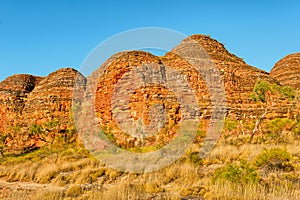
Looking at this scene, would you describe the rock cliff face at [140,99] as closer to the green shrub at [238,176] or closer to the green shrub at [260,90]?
the green shrub at [260,90]

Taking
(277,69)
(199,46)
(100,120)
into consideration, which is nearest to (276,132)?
(100,120)

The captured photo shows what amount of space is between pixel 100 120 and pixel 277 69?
31.8 meters

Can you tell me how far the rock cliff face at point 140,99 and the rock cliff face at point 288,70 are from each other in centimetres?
122

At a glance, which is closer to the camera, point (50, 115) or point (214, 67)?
point (214, 67)

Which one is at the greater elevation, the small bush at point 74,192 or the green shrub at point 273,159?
the green shrub at point 273,159

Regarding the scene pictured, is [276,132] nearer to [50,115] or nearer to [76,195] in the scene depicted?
[76,195]

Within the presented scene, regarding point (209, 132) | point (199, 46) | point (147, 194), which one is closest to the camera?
point (147, 194)

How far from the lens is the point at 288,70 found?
41281 mm

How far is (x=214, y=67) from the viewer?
2766 cm

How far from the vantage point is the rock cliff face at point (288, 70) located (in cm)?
3844

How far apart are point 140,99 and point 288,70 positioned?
1118 inches

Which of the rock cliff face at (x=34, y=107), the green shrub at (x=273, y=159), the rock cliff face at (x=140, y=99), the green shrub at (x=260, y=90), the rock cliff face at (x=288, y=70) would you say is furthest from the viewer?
the rock cliff face at (x=288, y=70)

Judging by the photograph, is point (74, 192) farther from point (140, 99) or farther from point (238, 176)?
point (140, 99)

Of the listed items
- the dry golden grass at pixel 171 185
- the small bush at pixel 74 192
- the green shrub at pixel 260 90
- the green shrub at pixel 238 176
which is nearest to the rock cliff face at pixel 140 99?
the green shrub at pixel 260 90
